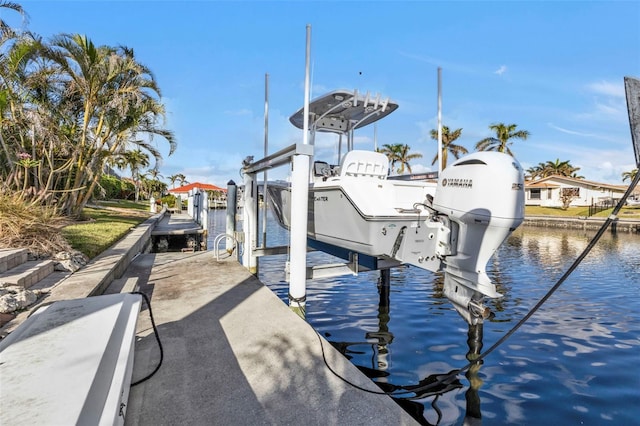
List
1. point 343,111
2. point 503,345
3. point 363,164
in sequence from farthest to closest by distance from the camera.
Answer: point 343,111, point 363,164, point 503,345

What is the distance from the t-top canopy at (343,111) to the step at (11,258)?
552 cm

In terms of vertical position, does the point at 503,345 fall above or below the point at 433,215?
below

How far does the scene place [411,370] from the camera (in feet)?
15.0

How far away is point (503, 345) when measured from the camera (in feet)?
17.9

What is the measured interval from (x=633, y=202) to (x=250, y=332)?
54778mm

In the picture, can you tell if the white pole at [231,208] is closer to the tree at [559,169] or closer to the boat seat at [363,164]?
the boat seat at [363,164]

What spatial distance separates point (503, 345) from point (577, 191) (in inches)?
1611

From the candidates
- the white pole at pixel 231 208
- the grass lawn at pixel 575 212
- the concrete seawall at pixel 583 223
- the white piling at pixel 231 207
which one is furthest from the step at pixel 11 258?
the grass lawn at pixel 575 212

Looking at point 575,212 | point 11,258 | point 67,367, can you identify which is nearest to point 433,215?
point 67,367

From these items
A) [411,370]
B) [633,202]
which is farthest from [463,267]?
[633,202]

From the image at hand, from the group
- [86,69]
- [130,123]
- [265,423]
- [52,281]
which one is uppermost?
[86,69]

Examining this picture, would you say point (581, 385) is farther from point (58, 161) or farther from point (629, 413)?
point (58, 161)

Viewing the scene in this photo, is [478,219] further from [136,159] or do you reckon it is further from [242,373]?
[136,159]

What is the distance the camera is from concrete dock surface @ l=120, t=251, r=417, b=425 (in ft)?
7.73
